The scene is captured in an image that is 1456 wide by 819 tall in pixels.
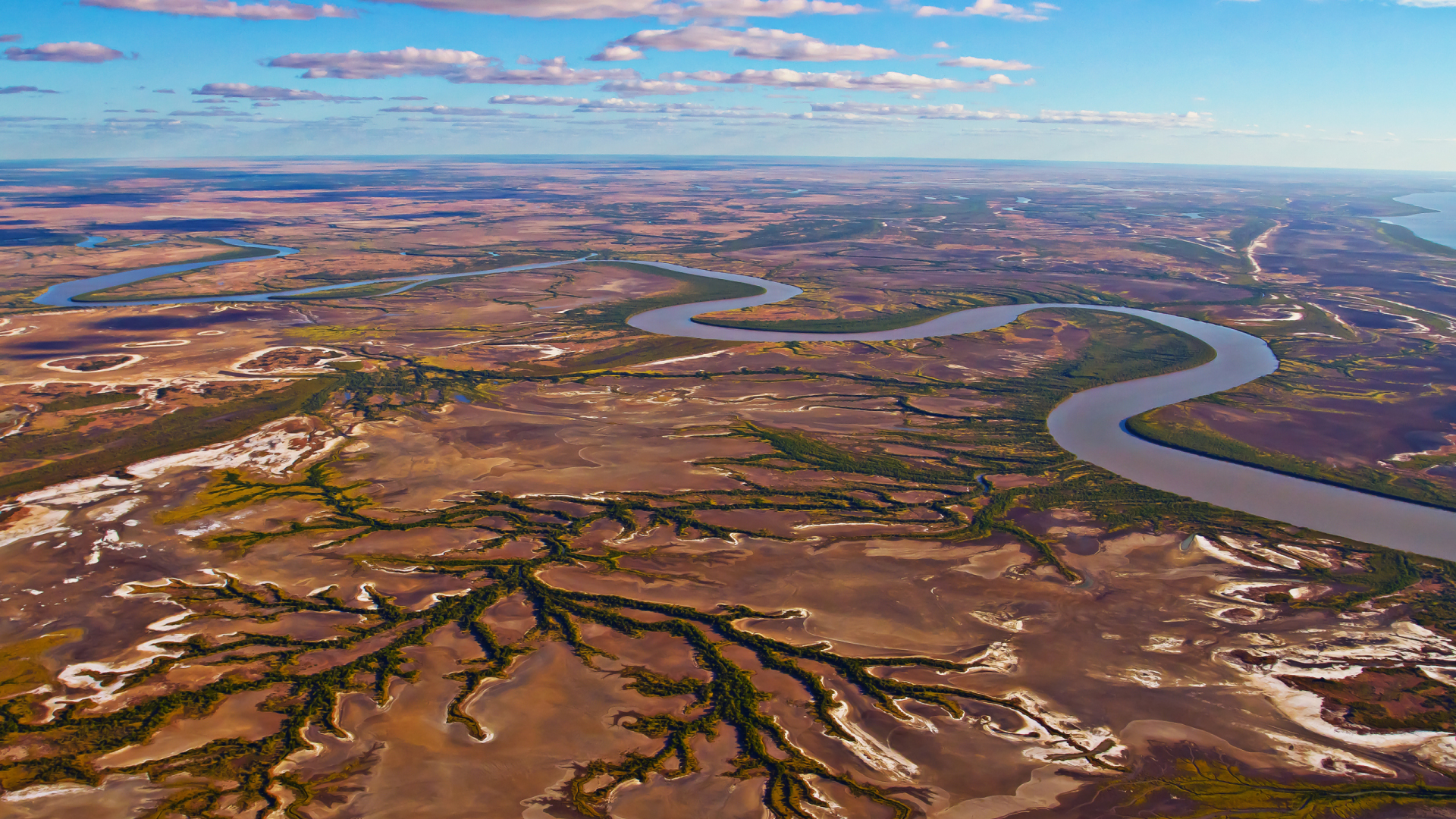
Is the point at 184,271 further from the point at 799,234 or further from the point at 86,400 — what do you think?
the point at 799,234

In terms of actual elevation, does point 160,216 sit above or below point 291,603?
above

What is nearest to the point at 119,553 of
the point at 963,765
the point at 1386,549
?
the point at 963,765

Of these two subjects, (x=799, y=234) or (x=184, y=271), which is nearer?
(x=184, y=271)

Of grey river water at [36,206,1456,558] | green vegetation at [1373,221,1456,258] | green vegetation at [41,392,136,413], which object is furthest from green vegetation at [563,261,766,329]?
green vegetation at [1373,221,1456,258]

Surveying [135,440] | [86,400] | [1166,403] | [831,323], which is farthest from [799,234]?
[135,440]

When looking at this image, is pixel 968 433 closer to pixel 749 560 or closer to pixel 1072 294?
pixel 749 560

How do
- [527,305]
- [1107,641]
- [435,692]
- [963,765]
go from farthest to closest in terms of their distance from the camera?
[527,305] → [1107,641] → [435,692] → [963,765]

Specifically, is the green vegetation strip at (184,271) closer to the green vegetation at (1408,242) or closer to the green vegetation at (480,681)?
the green vegetation at (480,681)
